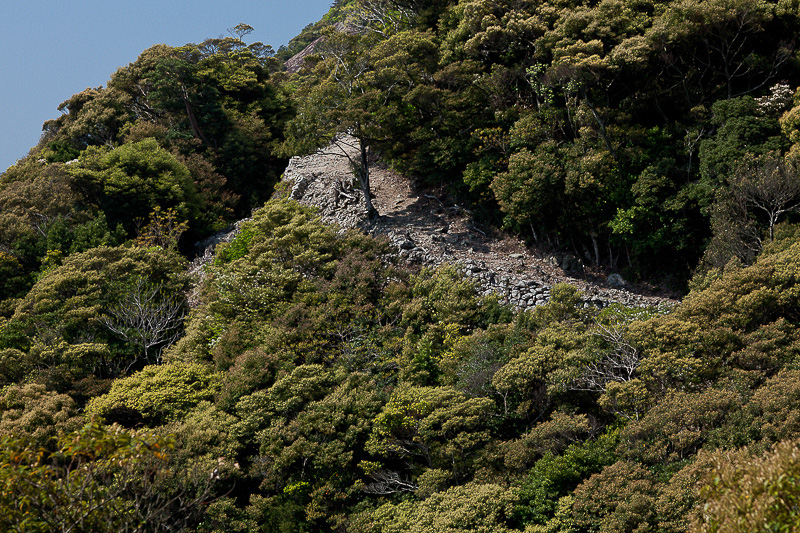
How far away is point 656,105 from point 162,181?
25.2 metres

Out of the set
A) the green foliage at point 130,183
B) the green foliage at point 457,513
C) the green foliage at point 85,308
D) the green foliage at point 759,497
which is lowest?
the green foliage at point 457,513

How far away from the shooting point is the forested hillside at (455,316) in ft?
37.6

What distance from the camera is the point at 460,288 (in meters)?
19.3

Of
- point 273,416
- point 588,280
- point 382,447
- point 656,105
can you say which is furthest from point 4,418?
point 656,105

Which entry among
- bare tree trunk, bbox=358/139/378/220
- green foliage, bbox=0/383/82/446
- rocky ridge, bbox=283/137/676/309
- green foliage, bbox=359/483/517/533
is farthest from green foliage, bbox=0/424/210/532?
bare tree trunk, bbox=358/139/378/220

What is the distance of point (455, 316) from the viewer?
18.6 metres

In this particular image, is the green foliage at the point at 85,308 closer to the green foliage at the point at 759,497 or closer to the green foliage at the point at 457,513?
the green foliage at the point at 457,513

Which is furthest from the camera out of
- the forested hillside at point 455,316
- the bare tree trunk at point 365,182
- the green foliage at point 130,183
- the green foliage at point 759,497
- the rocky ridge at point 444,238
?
the green foliage at point 130,183

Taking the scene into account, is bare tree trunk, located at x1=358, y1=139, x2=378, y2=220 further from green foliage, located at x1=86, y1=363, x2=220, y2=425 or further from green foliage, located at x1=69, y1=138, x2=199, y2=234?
green foliage, located at x1=69, y1=138, x2=199, y2=234

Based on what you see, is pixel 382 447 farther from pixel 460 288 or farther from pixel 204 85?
pixel 204 85

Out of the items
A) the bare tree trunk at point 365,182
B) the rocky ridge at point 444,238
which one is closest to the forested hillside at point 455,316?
the bare tree trunk at point 365,182

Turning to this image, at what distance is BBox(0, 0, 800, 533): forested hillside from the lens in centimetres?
1145

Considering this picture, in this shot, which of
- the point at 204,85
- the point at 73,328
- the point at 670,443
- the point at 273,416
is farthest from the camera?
the point at 204,85

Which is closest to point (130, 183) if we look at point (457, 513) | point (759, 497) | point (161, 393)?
point (161, 393)
